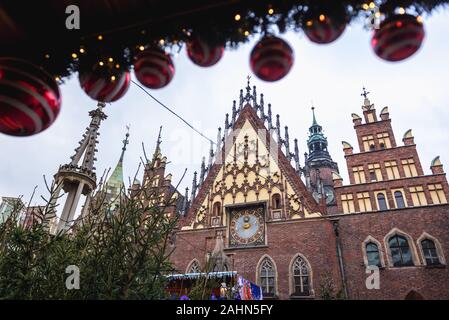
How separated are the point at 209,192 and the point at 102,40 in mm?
14231

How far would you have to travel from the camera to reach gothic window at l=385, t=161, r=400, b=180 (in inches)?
505

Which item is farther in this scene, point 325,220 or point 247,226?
point 247,226

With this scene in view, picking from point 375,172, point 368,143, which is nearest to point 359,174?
point 375,172

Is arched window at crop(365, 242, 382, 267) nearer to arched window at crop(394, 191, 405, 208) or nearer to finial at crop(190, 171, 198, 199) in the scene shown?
arched window at crop(394, 191, 405, 208)

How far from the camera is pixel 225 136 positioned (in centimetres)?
1788

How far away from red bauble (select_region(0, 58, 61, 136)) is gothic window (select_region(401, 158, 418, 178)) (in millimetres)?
14185

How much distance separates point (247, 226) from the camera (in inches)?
568

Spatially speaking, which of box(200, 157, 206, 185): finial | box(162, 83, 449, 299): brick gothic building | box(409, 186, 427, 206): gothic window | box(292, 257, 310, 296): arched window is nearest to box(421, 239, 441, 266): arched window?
box(162, 83, 449, 299): brick gothic building

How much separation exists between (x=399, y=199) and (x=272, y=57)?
12701 mm

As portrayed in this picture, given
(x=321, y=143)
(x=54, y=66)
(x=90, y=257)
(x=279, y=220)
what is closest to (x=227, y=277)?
(x=279, y=220)

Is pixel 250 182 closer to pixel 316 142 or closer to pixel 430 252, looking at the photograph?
pixel 430 252

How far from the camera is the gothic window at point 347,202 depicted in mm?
12883

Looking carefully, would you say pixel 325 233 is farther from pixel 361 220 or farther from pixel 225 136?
pixel 225 136

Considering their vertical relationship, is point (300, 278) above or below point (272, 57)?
below
